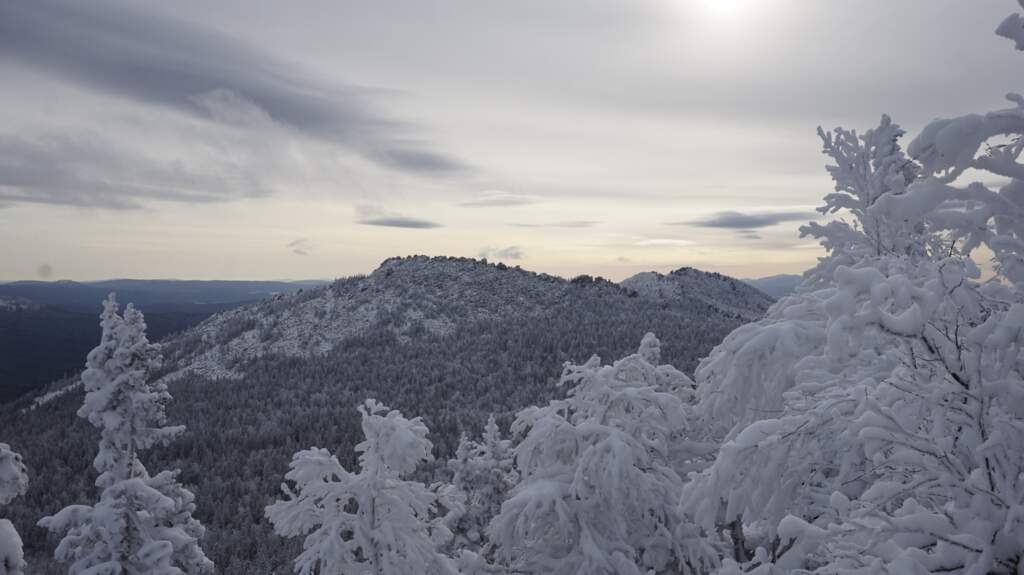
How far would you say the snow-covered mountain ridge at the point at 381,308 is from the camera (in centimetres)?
8481

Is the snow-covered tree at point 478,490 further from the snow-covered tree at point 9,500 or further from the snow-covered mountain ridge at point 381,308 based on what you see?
the snow-covered mountain ridge at point 381,308

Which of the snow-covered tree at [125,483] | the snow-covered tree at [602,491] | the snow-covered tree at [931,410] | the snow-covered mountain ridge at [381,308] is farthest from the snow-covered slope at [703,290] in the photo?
the snow-covered tree at [931,410]

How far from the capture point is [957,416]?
334cm

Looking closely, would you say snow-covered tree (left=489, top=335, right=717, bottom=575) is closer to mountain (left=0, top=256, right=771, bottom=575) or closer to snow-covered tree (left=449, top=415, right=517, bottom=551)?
snow-covered tree (left=449, top=415, right=517, bottom=551)

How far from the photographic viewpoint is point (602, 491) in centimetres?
895

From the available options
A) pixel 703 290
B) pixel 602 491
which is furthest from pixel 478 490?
pixel 703 290

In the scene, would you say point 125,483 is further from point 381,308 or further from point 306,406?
point 381,308

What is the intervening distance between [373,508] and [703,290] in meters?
157

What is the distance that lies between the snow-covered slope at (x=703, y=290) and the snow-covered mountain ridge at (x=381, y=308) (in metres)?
11.1

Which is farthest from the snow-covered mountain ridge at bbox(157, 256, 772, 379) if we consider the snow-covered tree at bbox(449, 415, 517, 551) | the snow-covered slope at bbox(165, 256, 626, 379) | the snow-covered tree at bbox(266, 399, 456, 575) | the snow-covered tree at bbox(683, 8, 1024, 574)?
the snow-covered tree at bbox(683, 8, 1024, 574)

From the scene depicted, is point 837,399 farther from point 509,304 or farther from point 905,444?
point 509,304

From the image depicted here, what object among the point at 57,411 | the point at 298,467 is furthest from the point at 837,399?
the point at 57,411

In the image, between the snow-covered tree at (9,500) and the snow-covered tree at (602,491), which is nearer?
the snow-covered tree at (9,500)

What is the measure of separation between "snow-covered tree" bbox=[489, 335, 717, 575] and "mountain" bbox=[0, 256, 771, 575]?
22.6 metres
